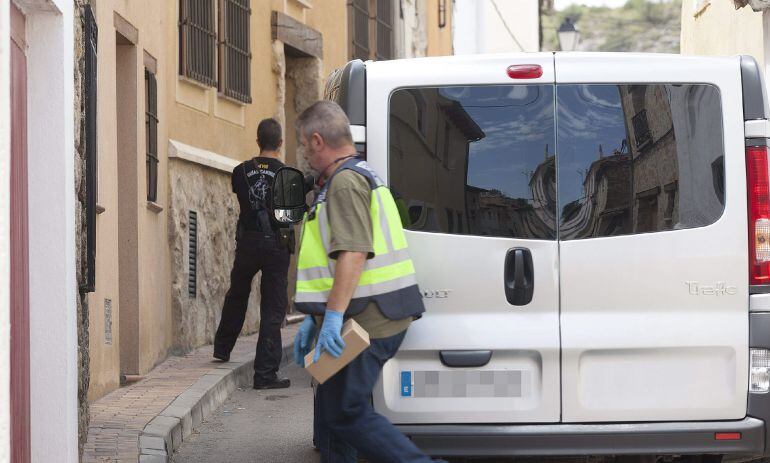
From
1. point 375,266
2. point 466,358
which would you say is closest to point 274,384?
point 466,358

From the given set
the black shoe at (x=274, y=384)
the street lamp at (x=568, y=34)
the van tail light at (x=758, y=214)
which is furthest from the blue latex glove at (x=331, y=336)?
the street lamp at (x=568, y=34)

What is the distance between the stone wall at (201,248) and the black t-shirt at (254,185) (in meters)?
2.16

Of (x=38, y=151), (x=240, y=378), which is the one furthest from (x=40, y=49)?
(x=240, y=378)

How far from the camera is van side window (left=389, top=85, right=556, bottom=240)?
5906 mm

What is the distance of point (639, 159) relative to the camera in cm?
590

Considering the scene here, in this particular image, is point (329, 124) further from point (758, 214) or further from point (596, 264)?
point (758, 214)

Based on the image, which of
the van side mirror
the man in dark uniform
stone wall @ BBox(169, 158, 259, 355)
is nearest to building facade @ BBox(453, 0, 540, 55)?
stone wall @ BBox(169, 158, 259, 355)

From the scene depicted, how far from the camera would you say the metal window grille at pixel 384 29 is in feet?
74.8

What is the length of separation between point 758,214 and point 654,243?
43cm

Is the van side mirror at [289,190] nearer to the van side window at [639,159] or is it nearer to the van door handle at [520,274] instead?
the van door handle at [520,274]

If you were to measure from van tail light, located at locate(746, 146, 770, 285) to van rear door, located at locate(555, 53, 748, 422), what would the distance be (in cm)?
3

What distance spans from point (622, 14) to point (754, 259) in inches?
3769

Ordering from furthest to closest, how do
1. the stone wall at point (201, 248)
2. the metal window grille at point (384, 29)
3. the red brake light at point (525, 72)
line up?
the metal window grille at point (384, 29)
the stone wall at point (201, 248)
the red brake light at point (525, 72)

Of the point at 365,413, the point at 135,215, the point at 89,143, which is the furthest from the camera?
the point at 135,215
